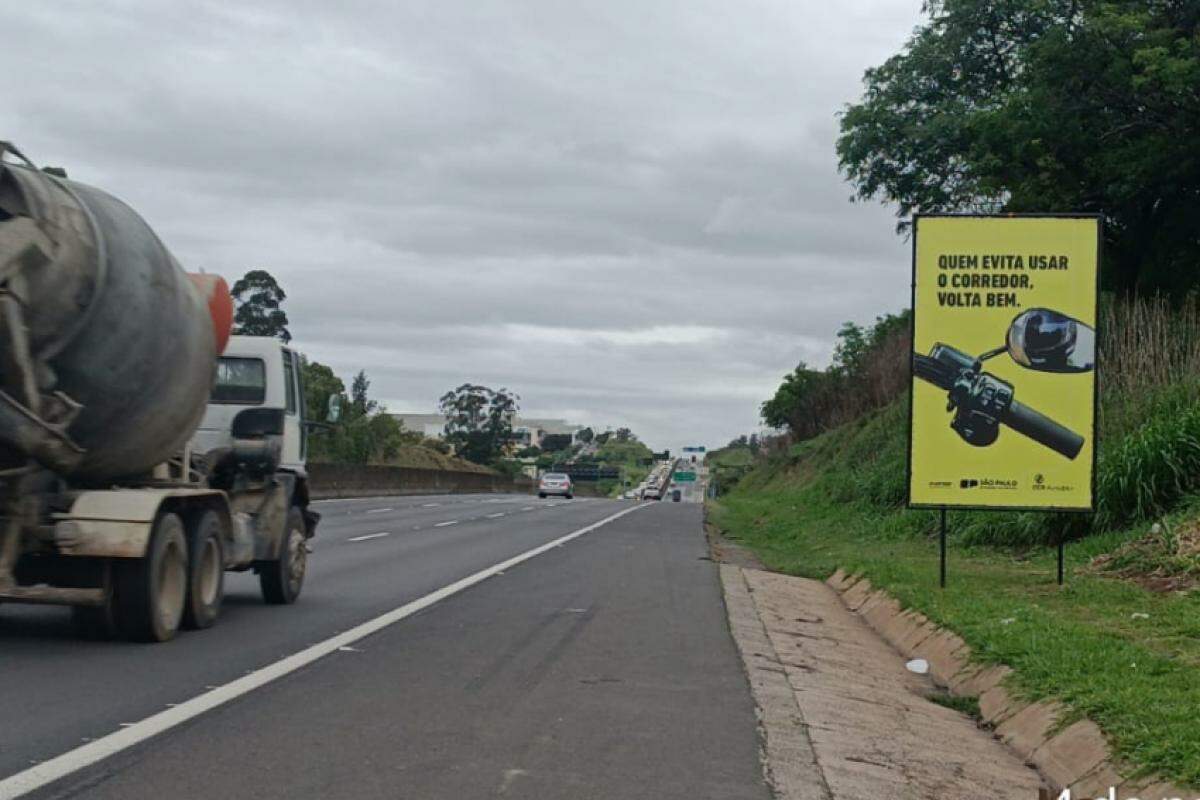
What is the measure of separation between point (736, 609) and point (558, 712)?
7.15 metres

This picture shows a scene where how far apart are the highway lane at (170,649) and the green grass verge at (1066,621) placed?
5198mm

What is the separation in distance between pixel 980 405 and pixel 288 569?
747 cm

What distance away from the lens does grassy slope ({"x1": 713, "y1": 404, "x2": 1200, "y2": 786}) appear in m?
8.36

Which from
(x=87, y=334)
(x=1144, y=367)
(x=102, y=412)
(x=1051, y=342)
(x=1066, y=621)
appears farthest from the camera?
(x=1144, y=367)

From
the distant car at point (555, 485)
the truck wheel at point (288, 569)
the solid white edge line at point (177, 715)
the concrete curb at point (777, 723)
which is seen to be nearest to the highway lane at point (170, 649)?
the solid white edge line at point (177, 715)

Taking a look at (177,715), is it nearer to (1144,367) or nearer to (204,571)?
(204,571)

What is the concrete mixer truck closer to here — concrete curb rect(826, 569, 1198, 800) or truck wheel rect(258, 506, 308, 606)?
truck wheel rect(258, 506, 308, 606)

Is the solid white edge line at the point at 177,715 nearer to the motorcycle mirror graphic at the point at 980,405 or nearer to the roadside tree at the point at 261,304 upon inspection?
the motorcycle mirror graphic at the point at 980,405

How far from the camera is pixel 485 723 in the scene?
341 inches

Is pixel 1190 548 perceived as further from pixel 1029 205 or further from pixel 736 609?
pixel 1029 205

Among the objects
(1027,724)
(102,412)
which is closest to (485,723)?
(1027,724)

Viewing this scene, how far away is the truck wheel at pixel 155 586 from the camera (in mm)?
11289

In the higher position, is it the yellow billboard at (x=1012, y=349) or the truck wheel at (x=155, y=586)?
the yellow billboard at (x=1012, y=349)

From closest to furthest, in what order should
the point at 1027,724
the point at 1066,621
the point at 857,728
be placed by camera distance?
the point at 857,728 → the point at 1027,724 → the point at 1066,621
